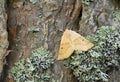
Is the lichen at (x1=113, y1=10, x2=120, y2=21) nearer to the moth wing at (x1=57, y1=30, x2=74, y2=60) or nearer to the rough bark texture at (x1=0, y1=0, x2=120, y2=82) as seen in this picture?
the rough bark texture at (x1=0, y1=0, x2=120, y2=82)

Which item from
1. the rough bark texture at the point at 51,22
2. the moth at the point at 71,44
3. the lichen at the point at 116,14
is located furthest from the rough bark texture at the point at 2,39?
the lichen at the point at 116,14

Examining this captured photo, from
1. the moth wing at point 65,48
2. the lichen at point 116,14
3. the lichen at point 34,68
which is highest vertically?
the lichen at point 116,14

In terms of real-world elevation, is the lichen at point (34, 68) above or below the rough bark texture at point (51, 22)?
below

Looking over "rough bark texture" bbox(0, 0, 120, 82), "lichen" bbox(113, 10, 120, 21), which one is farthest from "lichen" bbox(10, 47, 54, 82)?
A: "lichen" bbox(113, 10, 120, 21)

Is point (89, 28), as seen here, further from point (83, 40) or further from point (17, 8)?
point (17, 8)

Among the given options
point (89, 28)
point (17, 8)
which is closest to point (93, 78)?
point (89, 28)

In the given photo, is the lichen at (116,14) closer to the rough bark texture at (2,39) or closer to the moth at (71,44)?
the moth at (71,44)
